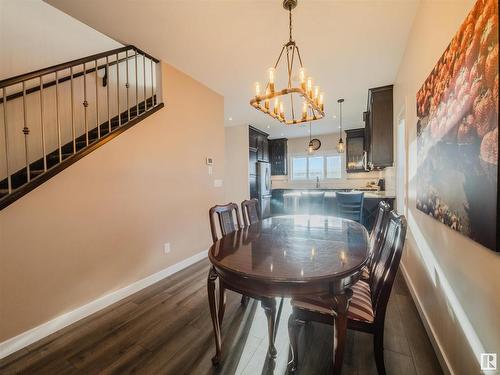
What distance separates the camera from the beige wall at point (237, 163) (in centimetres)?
594

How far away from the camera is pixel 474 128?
3.10ft

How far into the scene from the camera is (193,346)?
5.15 feet

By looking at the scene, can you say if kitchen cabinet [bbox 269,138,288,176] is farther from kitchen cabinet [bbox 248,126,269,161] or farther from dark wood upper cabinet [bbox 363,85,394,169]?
dark wood upper cabinet [bbox 363,85,394,169]

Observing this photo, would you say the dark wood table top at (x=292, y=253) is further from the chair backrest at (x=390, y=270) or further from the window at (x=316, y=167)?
the window at (x=316, y=167)

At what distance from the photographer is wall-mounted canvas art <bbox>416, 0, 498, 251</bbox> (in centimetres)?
83

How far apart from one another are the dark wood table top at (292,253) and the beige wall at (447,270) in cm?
46

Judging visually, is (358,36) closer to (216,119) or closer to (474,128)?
(474,128)

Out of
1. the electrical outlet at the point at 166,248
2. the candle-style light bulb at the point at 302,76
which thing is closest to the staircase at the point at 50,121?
the electrical outlet at the point at 166,248

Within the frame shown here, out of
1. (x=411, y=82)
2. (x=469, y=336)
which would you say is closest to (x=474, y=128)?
(x=469, y=336)

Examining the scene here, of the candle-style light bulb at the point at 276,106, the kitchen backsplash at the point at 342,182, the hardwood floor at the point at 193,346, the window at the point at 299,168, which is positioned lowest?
the hardwood floor at the point at 193,346

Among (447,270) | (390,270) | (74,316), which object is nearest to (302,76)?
(390,270)

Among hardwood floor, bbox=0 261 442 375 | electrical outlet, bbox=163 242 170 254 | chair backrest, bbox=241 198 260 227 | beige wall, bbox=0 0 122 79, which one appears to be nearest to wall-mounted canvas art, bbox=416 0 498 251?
hardwood floor, bbox=0 261 442 375

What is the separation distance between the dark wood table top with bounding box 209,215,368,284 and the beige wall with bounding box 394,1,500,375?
460 millimetres

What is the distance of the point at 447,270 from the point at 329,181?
6129 mm
